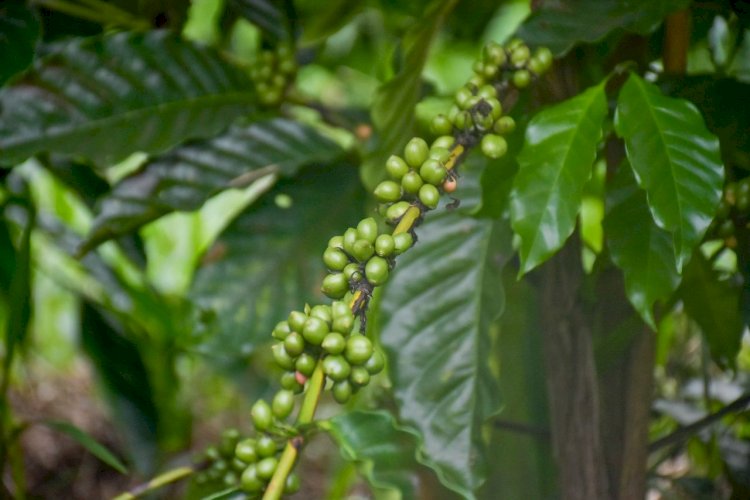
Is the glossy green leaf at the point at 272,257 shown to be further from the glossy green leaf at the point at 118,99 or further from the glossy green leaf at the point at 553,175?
the glossy green leaf at the point at 553,175

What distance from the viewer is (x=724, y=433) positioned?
661 mm

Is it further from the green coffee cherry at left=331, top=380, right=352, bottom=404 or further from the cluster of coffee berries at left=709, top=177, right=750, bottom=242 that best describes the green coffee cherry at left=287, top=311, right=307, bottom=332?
the cluster of coffee berries at left=709, top=177, right=750, bottom=242

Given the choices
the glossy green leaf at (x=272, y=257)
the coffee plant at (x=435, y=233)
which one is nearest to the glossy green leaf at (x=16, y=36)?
the coffee plant at (x=435, y=233)

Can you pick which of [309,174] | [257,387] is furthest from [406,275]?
[257,387]

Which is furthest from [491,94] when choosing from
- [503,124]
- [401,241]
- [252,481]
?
[252,481]

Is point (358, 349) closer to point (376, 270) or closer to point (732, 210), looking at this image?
point (376, 270)

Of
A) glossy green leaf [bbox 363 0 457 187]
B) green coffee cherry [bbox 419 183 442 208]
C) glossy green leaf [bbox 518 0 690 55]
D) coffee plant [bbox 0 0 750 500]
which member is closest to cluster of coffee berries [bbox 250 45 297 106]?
coffee plant [bbox 0 0 750 500]

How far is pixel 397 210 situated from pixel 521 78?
138 mm

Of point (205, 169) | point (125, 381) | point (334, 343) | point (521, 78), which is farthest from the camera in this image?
point (125, 381)

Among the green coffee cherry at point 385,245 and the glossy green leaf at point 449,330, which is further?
the glossy green leaf at point 449,330

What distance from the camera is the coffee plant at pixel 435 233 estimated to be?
414mm

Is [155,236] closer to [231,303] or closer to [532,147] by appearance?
[231,303]

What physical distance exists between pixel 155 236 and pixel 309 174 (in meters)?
0.67

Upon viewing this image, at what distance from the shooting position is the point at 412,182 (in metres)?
0.39
